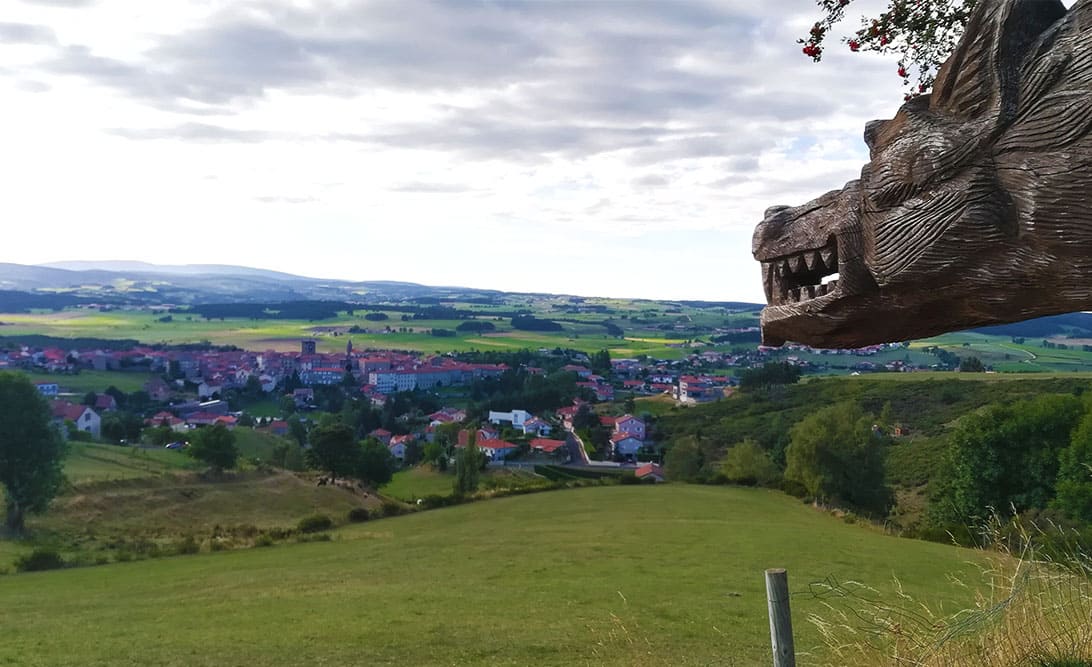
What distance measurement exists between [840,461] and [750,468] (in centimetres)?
778

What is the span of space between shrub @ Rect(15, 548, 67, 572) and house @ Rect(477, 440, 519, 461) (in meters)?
44.6

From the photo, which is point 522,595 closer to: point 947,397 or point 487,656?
point 487,656

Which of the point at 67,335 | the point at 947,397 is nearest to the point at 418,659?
the point at 947,397

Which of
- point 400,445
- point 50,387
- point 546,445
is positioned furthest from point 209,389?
point 546,445

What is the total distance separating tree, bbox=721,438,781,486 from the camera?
4388 cm

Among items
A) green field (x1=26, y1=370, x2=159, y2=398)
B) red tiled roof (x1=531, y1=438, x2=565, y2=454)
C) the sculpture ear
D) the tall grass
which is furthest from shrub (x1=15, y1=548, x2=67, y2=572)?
green field (x1=26, y1=370, x2=159, y2=398)

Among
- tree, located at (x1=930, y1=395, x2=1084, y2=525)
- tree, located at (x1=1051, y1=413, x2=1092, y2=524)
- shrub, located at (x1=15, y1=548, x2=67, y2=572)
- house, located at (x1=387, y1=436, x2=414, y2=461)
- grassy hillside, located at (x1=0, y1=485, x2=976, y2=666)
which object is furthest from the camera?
house, located at (x1=387, y1=436, x2=414, y2=461)

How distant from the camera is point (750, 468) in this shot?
45250mm

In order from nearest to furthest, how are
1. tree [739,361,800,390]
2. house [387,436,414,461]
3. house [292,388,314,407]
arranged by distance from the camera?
tree [739,361,800,390], house [387,436,414,461], house [292,388,314,407]

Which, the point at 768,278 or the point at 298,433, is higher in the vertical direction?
the point at 768,278

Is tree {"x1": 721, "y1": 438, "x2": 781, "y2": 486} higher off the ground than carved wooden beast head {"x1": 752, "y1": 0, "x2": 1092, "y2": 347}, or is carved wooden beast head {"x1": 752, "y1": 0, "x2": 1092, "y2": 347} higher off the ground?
carved wooden beast head {"x1": 752, "y1": 0, "x2": 1092, "y2": 347}

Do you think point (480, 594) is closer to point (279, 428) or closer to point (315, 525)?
point (315, 525)

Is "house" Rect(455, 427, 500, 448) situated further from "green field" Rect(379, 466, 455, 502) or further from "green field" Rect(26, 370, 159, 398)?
"green field" Rect(26, 370, 159, 398)

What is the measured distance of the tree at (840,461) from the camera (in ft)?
125
